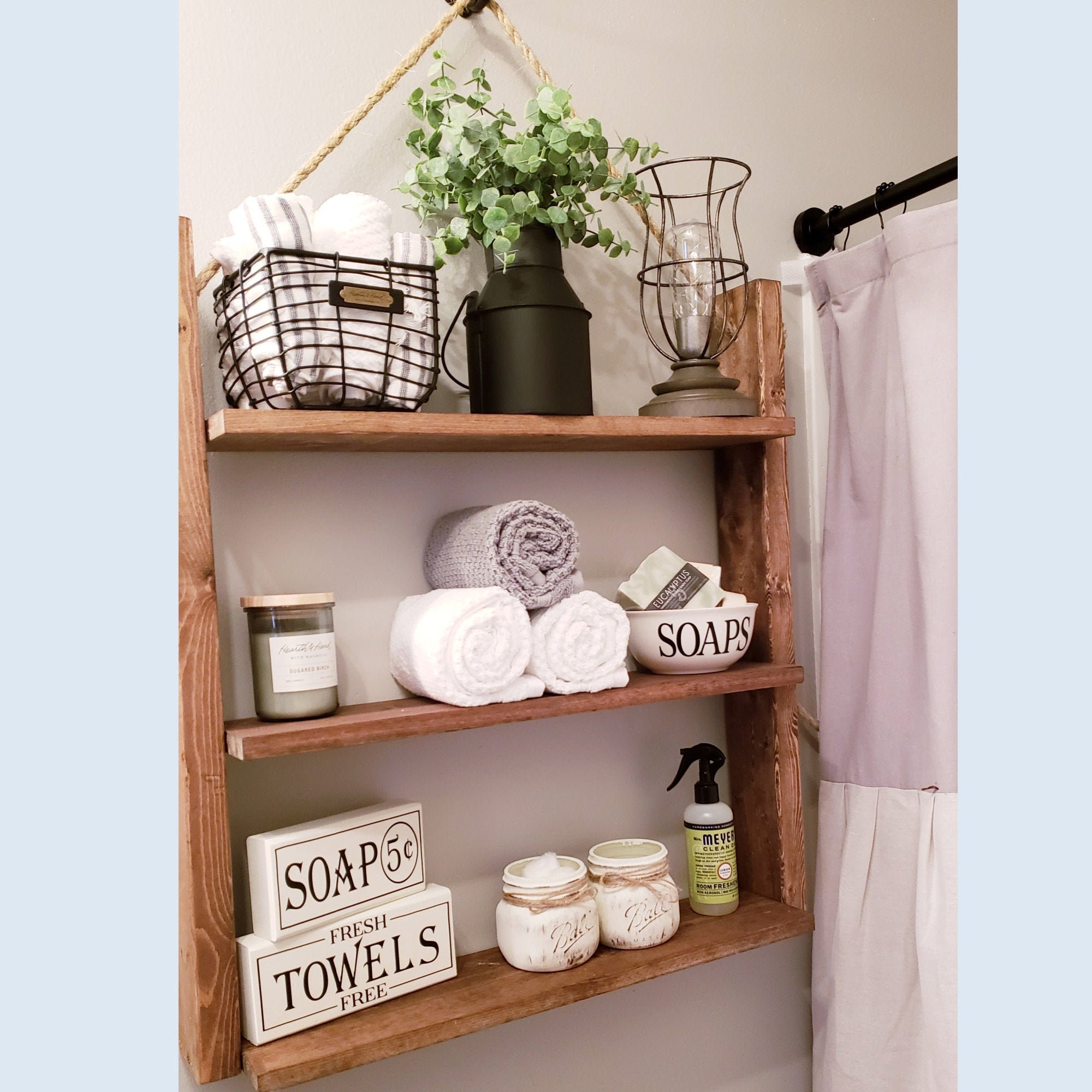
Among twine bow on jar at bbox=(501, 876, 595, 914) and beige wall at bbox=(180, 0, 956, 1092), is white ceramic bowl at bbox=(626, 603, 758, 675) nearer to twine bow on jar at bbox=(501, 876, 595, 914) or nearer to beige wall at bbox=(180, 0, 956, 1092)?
beige wall at bbox=(180, 0, 956, 1092)

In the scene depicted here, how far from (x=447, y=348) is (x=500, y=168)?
0.21 metres

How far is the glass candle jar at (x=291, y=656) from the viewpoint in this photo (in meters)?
0.89

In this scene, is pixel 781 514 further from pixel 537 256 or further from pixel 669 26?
pixel 669 26

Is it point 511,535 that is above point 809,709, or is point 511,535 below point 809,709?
above

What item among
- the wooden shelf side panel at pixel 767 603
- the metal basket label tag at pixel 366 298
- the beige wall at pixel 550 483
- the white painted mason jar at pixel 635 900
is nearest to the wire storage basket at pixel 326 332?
the metal basket label tag at pixel 366 298

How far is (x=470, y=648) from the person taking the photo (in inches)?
36.9

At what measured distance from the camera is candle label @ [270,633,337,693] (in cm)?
89

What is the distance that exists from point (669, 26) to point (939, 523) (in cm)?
75

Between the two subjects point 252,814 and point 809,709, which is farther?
point 809,709

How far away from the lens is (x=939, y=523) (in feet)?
3.66

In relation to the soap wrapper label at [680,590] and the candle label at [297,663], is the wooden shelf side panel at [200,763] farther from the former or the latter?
the soap wrapper label at [680,590]

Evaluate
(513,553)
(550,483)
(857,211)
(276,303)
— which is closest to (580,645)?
(513,553)

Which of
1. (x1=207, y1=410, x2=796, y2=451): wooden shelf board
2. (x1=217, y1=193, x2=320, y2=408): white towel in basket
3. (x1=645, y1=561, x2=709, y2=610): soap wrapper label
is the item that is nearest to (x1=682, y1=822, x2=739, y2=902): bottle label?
(x1=645, y1=561, x2=709, y2=610): soap wrapper label

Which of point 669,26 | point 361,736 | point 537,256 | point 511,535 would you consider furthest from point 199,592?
point 669,26
